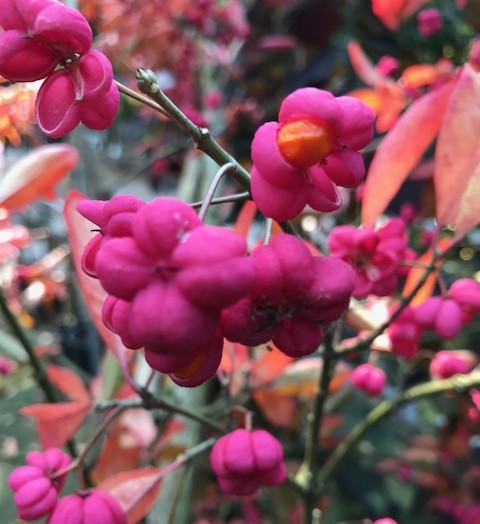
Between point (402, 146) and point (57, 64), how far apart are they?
36 centimetres

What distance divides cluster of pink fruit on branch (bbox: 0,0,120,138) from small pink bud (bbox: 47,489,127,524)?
30cm

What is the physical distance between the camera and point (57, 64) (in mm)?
366

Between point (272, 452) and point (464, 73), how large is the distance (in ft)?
1.14

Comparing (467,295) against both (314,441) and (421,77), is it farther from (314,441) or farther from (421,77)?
(421,77)

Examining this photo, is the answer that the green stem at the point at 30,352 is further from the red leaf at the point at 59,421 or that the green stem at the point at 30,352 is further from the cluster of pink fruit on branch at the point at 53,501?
the cluster of pink fruit on branch at the point at 53,501

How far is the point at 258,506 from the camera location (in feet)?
4.97

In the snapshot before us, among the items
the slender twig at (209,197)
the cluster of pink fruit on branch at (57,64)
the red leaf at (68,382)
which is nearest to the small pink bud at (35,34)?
the cluster of pink fruit on branch at (57,64)

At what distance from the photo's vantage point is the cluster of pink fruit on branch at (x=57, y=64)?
0.33 meters

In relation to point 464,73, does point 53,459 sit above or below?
below

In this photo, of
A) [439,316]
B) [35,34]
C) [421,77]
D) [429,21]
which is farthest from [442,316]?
[429,21]

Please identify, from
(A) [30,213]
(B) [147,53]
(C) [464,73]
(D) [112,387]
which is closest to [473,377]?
(C) [464,73]

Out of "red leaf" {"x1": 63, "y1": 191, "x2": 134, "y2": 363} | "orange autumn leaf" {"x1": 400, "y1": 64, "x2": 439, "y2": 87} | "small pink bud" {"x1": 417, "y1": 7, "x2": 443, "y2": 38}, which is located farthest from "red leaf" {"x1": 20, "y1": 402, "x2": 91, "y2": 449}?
"small pink bud" {"x1": 417, "y1": 7, "x2": 443, "y2": 38}

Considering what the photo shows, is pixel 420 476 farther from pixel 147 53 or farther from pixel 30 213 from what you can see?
pixel 30 213

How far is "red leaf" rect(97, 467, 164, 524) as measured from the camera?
22.4 inches
